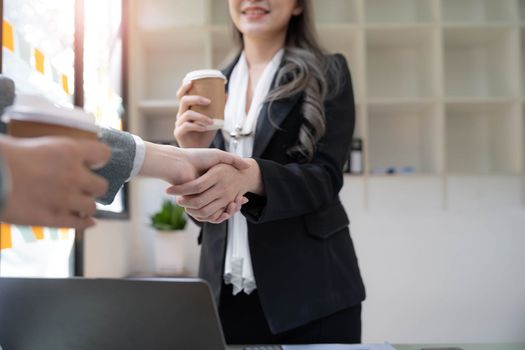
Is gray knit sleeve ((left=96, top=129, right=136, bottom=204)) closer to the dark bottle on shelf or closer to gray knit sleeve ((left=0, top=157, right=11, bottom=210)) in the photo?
gray knit sleeve ((left=0, top=157, right=11, bottom=210))

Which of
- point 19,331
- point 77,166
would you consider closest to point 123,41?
point 19,331

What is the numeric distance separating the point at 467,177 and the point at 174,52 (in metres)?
1.85

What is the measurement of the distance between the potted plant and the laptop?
2.03 meters

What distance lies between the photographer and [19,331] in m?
0.64

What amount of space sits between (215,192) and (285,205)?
17cm

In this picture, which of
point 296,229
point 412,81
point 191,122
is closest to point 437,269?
point 412,81

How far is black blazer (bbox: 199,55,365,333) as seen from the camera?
40.2 inches

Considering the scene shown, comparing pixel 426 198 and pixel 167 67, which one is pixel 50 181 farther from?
pixel 167 67

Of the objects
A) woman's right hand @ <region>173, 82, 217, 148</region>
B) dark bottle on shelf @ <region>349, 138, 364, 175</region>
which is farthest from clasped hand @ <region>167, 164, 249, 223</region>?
dark bottle on shelf @ <region>349, 138, 364, 175</region>

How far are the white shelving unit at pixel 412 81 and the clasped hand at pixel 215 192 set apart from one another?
194 centimetres

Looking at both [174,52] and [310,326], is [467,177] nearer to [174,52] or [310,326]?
[174,52]

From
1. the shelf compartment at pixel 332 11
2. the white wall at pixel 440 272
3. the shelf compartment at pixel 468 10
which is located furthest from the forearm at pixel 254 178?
the shelf compartment at pixel 468 10

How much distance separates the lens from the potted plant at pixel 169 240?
8.73ft

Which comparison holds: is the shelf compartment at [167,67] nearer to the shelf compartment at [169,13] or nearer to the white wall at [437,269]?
the shelf compartment at [169,13]
